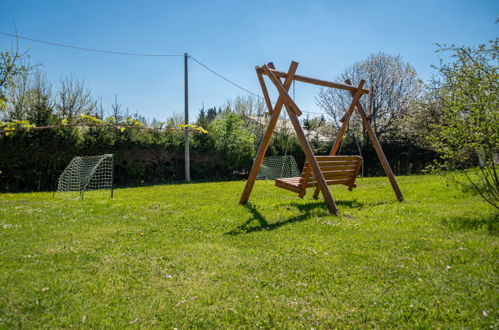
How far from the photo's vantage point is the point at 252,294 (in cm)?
268

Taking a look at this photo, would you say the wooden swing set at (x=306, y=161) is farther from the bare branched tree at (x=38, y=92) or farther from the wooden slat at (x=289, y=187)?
the bare branched tree at (x=38, y=92)

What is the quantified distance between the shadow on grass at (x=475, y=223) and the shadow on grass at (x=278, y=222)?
195cm

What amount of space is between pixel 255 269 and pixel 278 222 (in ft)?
7.06

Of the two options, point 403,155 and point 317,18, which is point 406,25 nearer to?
point 317,18

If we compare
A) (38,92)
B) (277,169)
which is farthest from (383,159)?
(38,92)

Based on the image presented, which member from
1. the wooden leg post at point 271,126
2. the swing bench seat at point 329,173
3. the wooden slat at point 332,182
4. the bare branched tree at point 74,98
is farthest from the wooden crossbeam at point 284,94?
the bare branched tree at point 74,98

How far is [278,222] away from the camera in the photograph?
17.6 feet

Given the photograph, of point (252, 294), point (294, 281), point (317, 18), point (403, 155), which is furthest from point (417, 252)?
point (403, 155)

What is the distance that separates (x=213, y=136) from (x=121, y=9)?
10642mm

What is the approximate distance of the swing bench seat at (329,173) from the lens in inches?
244

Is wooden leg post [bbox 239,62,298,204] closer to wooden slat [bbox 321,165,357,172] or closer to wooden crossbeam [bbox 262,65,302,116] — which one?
wooden crossbeam [bbox 262,65,302,116]

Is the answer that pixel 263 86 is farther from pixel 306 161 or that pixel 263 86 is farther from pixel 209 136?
pixel 209 136

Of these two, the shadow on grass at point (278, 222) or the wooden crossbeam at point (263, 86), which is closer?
the shadow on grass at point (278, 222)

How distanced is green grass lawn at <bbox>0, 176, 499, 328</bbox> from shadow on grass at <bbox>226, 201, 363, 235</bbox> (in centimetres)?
5
